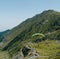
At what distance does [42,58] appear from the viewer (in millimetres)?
132125

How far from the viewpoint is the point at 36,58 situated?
128 meters

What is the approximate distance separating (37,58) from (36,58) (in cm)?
65

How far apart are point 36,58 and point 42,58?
6.05 m

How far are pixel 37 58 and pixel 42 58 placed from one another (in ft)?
19.0

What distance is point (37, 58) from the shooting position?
128m
